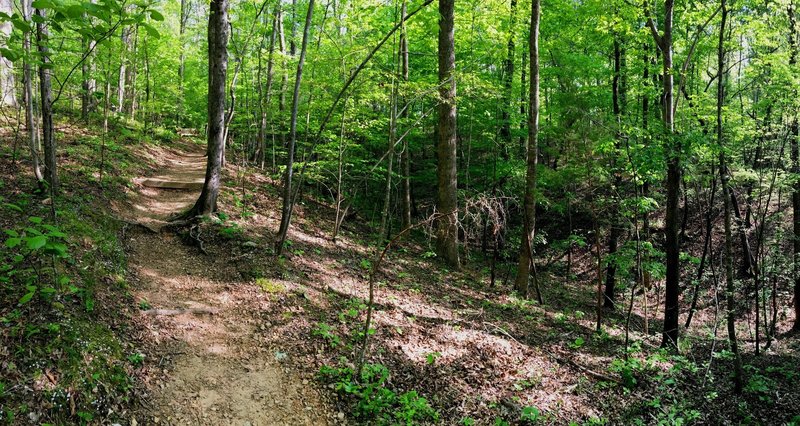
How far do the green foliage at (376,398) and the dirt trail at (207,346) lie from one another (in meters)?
0.36

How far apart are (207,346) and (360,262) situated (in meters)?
4.76

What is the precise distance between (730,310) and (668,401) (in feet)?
11.7

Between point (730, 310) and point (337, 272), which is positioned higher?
point (337, 272)

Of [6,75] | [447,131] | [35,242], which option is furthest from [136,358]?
[447,131]

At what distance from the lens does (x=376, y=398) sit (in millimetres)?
5312

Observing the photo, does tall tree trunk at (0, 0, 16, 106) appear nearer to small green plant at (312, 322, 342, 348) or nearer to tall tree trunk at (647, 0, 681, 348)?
small green plant at (312, 322, 342, 348)

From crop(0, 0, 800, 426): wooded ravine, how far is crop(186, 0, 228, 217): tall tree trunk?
0.14ft

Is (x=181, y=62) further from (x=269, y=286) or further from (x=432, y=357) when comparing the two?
(x=432, y=357)

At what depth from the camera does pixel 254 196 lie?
458 inches

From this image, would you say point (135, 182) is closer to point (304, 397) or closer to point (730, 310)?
point (304, 397)

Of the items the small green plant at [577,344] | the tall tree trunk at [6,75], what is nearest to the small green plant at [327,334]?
the small green plant at [577,344]

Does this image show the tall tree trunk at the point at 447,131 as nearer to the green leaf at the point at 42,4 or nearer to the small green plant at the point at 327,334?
the small green plant at the point at 327,334

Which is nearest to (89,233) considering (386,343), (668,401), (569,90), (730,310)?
(386,343)

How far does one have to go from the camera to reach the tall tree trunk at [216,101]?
8102 mm
